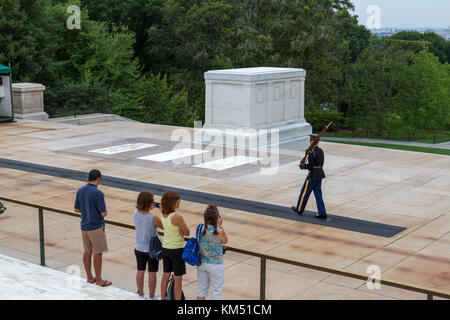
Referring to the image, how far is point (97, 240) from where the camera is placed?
8.36 metres

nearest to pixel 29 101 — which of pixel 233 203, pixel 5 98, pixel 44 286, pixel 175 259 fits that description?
pixel 5 98

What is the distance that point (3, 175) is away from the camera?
53.9ft

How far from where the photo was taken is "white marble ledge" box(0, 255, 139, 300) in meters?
8.14

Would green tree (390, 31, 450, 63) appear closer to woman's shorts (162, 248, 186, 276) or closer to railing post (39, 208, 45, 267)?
railing post (39, 208, 45, 267)

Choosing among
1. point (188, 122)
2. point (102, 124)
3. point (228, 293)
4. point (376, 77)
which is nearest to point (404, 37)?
point (376, 77)

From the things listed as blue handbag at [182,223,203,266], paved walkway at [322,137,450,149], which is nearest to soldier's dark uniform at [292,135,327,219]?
blue handbag at [182,223,203,266]

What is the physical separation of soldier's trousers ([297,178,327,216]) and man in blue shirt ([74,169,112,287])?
5.00 metres

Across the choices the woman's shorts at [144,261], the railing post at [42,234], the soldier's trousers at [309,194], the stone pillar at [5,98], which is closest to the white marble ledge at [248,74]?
the soldier's trousers at [309,194]

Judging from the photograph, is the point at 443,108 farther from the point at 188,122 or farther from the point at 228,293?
the point at 228,293

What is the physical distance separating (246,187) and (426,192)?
14.1 ft

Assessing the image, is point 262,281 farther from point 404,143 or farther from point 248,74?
point 404,143

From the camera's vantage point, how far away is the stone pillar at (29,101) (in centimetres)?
2666

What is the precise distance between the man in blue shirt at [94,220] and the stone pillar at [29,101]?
19.5 m

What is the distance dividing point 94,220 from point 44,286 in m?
1.15
